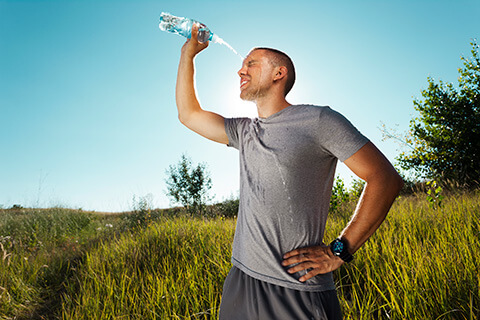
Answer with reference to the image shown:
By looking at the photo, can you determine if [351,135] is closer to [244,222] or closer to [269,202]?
[269,202]

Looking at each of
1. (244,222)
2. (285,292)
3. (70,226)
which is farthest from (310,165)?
(70,226)

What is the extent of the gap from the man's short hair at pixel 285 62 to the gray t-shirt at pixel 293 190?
0.47 m

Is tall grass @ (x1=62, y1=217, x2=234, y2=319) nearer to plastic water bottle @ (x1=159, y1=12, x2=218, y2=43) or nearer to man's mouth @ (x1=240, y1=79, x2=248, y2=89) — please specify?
man's mouth @ (x1=240, y1=79, x2=248, y2=89)

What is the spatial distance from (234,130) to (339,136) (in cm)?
87

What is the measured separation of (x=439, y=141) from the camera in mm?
12094

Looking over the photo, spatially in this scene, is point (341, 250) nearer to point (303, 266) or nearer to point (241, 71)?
point (303, 266)

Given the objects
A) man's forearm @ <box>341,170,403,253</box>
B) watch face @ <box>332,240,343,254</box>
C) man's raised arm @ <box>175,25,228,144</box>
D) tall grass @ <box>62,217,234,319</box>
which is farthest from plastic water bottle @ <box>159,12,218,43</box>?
tall grass @ <box>62,217,234,319</box>

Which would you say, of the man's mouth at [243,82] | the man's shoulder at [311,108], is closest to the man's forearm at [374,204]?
the man's shoulder at [311,108]

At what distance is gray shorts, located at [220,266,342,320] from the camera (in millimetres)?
1852

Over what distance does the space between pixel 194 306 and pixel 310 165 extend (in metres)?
2.57

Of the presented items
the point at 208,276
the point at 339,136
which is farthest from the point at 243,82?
the point at 208,276

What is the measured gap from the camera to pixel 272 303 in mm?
1914

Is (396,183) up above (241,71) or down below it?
below

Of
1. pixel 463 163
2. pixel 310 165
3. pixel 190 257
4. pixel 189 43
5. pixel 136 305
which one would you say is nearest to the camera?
pixel 310 165
